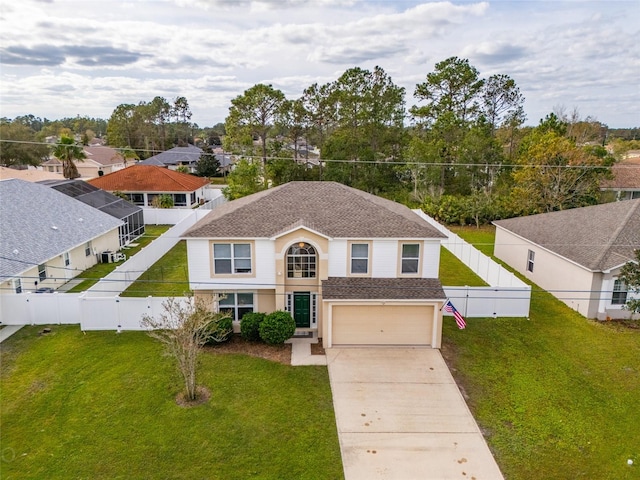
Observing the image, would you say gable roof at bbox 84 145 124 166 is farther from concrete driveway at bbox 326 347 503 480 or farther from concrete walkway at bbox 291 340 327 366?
concrete driveway at bbox 326 347 503 480

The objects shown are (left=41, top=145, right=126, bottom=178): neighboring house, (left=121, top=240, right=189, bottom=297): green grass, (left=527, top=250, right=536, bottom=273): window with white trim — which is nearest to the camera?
(left=121, top=240, right=189, bottom=297): green grass

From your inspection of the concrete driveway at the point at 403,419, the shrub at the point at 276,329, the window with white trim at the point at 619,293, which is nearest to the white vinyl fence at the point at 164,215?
the shrub at the point at 276,329

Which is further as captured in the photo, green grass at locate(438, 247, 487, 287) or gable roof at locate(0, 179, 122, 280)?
green grass at locate(438, 247, 487, 287)

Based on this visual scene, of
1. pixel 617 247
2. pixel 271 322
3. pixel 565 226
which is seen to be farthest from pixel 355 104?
pixel 271 322

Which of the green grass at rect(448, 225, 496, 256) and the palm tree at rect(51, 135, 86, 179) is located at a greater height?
the palm tree at rect(51, 135, 86, 179)

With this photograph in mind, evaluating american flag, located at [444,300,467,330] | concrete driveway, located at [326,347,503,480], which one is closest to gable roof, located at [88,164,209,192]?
concrete driveway, located at [326,347,503,480]

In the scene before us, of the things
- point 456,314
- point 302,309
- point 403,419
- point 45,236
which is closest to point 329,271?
point 302,309
